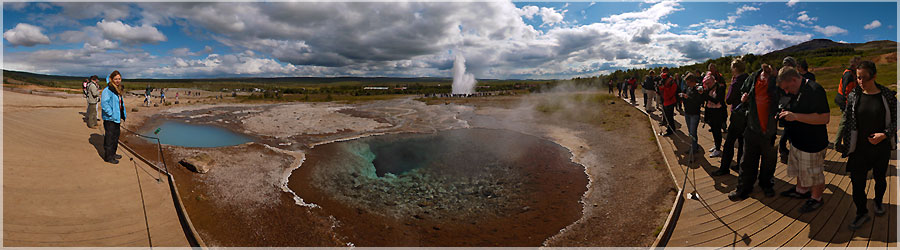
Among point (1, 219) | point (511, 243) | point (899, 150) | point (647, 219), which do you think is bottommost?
point (511, 243)

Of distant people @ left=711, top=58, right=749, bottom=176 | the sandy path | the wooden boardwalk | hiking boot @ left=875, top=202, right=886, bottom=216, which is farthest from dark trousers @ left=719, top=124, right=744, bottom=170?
the sandy path

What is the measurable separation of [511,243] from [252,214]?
17.1ft

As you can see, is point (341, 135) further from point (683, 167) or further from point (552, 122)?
point (683, 167)

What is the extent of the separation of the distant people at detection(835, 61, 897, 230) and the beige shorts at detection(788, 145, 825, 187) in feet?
0.92

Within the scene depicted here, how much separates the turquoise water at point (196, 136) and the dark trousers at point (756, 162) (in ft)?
54.1

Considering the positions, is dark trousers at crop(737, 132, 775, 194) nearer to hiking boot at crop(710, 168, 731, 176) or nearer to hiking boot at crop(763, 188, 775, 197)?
hiking boot at crop(763, 188, 775, 197)

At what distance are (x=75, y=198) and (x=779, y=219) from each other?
34.9ft

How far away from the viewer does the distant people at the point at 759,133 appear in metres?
5.12

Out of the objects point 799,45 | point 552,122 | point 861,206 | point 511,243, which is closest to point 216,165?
point 511,243

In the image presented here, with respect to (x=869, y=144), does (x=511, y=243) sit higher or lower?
lower

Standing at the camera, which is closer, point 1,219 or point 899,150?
point 1,219

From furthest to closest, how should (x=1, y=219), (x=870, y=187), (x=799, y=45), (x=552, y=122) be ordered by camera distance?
(x=799, y=45)
(x=552, y=122)
(x=870, y=187)
(x=1, y=219)

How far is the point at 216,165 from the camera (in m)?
10.1

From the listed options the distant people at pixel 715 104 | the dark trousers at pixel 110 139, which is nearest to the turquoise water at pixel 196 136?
the dark trousers at pixel 110 139
